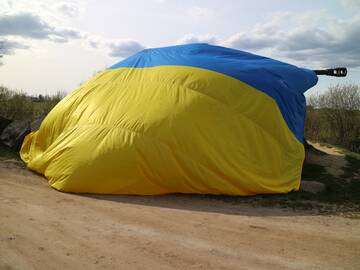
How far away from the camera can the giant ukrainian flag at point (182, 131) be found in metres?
8.20

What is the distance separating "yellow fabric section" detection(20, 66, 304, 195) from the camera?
26.9ft

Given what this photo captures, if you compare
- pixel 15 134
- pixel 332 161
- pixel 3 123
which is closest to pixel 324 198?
pixel 332 161

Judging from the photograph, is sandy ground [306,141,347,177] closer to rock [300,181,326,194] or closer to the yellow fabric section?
rock [300,181,326,194]

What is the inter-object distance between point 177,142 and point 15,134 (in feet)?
22.1

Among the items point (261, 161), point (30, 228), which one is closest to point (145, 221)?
point (30, 228)

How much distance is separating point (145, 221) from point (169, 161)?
2.22m

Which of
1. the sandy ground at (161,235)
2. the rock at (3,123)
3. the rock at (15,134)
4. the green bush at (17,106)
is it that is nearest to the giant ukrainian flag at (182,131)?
the sandy ground at (161,235)

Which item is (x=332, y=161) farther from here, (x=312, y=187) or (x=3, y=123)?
(x=3, y=123)

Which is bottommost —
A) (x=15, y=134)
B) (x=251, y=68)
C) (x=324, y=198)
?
(x=324, y=198)

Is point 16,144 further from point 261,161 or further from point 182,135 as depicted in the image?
point 261,161

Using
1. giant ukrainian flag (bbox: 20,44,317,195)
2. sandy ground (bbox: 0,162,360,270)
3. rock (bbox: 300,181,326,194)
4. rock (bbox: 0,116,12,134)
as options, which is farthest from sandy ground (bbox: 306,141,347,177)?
rock (bbox: 0,116,12,134)

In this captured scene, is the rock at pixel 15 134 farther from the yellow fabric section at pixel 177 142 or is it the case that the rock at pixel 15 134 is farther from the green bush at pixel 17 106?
the green bush at pixel 17 106

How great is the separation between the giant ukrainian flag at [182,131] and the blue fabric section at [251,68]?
0.11 ft

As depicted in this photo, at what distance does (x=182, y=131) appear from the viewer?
839 cm
